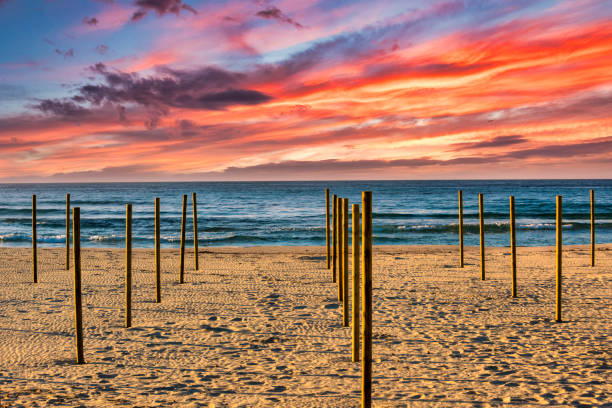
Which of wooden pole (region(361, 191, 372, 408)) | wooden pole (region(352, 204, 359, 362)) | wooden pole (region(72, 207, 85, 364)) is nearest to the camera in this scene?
wooden pole (region(361, 191, 372, 408))

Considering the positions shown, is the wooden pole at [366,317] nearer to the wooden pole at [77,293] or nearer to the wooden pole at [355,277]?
the wooden pole at [355,277]

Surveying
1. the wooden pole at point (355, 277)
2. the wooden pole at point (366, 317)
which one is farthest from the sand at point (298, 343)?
the wooden pole at point (366, 317)

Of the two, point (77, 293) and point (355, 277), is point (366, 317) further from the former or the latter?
point (77, 293)

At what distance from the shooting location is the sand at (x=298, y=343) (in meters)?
4.07

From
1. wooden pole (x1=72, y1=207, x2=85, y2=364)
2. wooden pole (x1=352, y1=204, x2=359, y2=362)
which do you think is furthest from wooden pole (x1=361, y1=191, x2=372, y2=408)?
wooden pole (x1=72, y1=207, x2=85, y2=364)

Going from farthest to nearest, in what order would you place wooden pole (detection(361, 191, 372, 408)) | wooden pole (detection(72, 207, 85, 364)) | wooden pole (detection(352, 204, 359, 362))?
wooden pole (detection(72, 207, 85, 364)), wooden pole (detection(352, 204, 359, 362)), wooden pole (detection(361, 191, 372, 408))

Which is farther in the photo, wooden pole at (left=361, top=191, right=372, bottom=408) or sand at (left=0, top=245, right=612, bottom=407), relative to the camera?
sand at (left=0, top=245, right=612, bottom=407)

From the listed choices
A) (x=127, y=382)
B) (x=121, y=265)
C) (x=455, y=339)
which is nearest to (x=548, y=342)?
(x=455, y=339)

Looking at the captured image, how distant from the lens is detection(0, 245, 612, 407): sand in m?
4.07

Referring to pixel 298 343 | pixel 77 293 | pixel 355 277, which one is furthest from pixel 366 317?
pixel 77 293

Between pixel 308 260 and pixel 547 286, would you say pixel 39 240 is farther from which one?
pixel 547 286

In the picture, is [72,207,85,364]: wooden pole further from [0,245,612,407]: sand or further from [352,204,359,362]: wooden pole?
[352,204,359,362]: wooden pole

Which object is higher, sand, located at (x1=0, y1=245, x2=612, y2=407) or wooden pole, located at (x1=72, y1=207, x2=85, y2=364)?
wooden pole, located at (x1=72, y1=207, x2=85, y2=364)

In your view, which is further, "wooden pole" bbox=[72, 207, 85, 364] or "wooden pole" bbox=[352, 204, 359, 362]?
"wooden pole" bbox=[72, 207, 85, 364]
